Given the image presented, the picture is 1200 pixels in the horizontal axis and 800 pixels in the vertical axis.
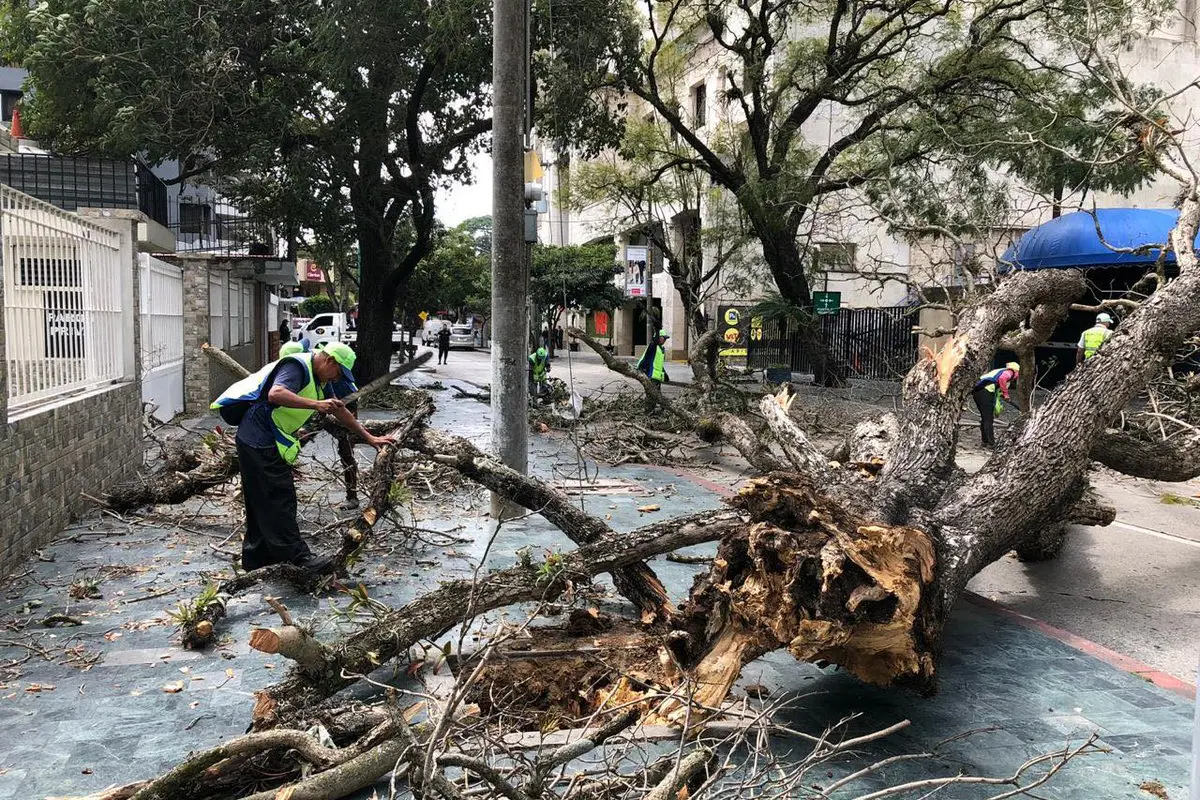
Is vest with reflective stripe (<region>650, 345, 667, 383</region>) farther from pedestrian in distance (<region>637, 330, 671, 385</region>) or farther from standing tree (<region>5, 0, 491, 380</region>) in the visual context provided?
standing tree (<region>5, 0, 491, 380</region>)

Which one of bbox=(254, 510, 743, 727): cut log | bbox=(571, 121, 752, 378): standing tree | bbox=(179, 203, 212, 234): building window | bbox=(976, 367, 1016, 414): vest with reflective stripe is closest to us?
bbox=(254, 510, 743, 727): cut log

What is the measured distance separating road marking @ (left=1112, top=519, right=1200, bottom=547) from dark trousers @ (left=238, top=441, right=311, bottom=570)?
687cm

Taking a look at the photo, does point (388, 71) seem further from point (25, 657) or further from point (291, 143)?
point (25, 657)

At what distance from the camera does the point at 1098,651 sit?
474 cm

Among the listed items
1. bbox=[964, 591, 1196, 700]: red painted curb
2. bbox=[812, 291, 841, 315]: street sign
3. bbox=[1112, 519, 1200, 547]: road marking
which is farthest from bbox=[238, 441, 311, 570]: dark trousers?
bbox=[812, 291, 841, 315]: street sign

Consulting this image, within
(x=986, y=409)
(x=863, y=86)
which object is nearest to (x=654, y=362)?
(x=986, y=409)

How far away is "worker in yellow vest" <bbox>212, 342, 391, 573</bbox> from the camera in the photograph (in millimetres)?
5152

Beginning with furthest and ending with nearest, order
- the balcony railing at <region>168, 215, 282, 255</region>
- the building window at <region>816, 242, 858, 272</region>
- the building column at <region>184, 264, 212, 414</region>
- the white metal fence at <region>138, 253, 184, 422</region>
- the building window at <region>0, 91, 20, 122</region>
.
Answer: the building window at <region>0, 91, 20, 122</region>
the balcony railing at <region>168, 215, 282, 255</region>
the building window at <region>816, 242, 858, 272</region>
the building column at <region>184, 264, 212, 414</region>
the white metal fence at <region>138, 253, 184, 422</region>

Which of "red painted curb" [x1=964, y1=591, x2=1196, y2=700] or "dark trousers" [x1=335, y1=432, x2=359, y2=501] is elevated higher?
"dark trousers" [x1=335, y1=432, x2=359, y2=501]

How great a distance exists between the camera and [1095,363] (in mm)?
5781

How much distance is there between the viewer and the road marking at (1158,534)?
23.4 ft

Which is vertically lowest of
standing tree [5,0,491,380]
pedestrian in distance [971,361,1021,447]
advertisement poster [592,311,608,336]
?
pedestrian in distance [971,361,1021,447]

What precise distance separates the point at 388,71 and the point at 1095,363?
36.2 ft

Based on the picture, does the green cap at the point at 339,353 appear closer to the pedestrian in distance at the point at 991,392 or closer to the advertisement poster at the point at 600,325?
the pedestrian in distance at the point at 991,392
